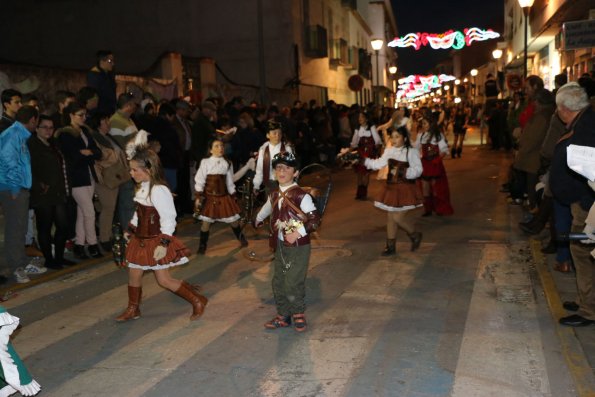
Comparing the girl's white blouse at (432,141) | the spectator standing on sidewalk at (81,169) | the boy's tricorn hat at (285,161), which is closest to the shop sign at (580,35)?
the girl's white blouse at (432,141)

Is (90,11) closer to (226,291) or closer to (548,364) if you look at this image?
(226,291)

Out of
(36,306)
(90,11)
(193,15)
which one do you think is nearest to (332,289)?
(36,306)

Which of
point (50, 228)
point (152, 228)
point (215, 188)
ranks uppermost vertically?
point (215, 188)

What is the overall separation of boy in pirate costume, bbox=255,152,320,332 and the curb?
2.20 meters

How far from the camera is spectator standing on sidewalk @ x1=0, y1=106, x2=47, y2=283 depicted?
24.7 feet

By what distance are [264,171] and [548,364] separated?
486 centimetres

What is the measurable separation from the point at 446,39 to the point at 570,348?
33447 mm

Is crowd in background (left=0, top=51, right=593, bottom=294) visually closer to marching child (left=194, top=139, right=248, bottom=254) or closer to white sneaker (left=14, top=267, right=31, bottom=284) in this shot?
white sneaker (left=14, top=267, right=31, bottom=284)

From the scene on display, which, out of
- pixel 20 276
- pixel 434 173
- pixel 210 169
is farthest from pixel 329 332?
pixel 434 173

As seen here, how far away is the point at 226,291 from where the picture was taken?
7.33 m

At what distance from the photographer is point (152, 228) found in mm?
6172

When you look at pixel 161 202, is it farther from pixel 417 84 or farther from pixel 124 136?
pixel 417 84

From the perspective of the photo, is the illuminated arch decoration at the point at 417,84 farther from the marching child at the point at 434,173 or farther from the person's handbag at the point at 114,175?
the person's handbag at the point at 114,175

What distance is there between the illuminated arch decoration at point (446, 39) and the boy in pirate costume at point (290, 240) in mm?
29831
